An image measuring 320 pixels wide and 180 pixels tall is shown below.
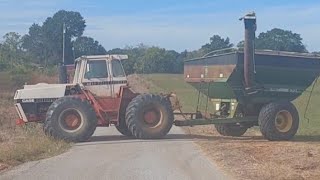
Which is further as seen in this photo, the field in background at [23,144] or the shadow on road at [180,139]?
the shadow on road at [180,139]

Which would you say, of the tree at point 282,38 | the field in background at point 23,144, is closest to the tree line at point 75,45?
the tree at point 282,38

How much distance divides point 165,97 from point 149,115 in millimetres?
905

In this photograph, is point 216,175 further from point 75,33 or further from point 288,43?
point 288,43

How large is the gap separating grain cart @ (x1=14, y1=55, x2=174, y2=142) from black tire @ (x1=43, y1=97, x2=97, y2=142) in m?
0.12

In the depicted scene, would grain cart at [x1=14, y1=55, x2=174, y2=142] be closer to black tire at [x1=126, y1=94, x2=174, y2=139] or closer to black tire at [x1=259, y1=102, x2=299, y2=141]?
black tire at [x1=126, y1=94, x2=174, y2=139]

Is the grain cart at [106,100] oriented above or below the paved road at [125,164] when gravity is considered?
above

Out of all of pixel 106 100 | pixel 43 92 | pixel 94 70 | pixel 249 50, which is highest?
pixel 249 50

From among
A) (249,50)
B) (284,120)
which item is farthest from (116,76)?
(284,120)

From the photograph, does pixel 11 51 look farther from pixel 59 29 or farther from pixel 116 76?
pixel 116 76

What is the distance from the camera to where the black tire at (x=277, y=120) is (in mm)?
20141

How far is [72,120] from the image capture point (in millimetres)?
19469

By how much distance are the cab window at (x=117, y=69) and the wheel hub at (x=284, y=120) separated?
5192 millimetres

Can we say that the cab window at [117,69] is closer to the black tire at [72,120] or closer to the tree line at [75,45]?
the black tire at [72,120]

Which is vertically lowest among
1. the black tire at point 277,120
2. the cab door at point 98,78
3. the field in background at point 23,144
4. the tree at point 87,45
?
the field in background at point 23,144
